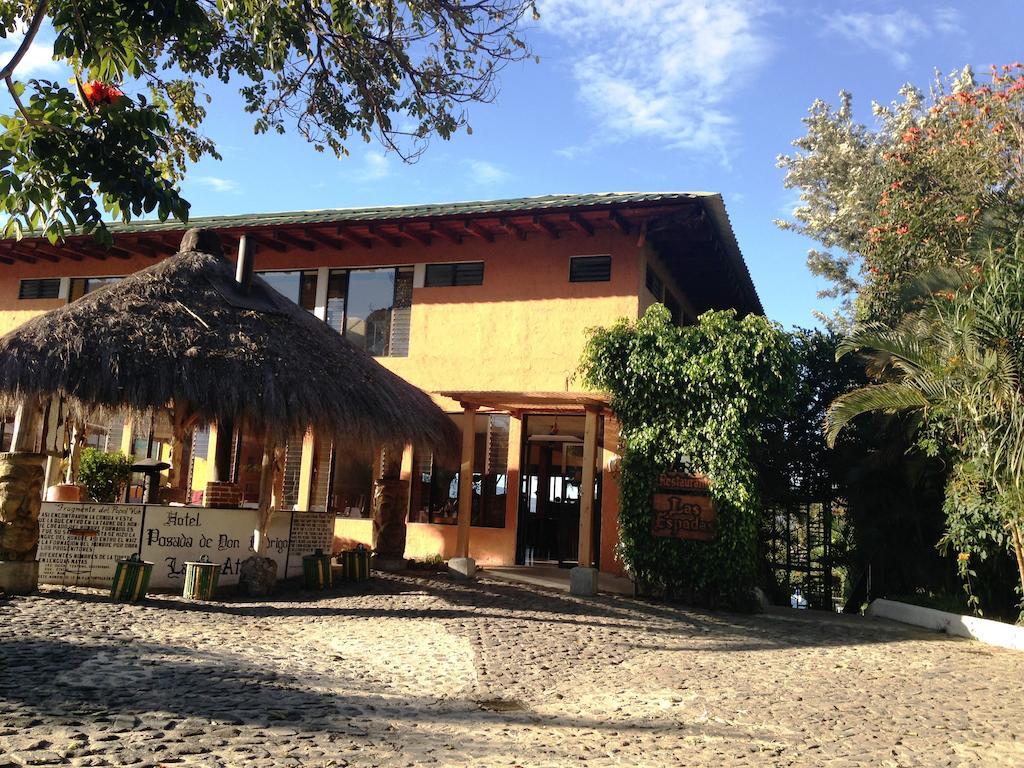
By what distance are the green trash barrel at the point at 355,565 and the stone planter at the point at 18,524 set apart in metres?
3.78

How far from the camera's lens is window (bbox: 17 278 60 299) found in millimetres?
17562

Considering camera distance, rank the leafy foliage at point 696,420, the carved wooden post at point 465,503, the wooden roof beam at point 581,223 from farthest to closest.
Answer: the wooden roof beam at point 581,223, the carved wooden post at point 465,503, the leafy foliage at point 696,420

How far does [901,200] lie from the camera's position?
13.0m

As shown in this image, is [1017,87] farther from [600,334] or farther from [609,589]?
[609,589]

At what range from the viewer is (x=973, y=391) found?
31.0ft

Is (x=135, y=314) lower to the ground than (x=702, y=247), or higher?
lower

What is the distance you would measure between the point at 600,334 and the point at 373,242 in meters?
5.63

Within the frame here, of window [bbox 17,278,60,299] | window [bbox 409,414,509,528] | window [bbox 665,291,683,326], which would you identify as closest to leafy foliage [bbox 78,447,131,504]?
Answer: window [bbox 17,278,60,299]

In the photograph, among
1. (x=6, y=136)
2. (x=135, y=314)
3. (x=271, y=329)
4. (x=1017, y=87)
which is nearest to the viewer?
(x=6, y=136)

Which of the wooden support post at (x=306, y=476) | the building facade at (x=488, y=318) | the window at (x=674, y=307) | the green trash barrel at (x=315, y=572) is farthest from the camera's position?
the window at (x=674, y=307)

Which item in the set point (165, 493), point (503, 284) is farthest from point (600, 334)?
point (165, 493)

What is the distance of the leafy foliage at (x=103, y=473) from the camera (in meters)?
15.3

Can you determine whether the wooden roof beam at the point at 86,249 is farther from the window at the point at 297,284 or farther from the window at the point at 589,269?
the window at the point at 589,269

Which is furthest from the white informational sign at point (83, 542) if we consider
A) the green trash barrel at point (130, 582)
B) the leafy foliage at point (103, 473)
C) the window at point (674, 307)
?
the window at point (674, 307)
